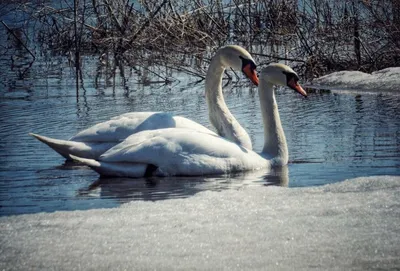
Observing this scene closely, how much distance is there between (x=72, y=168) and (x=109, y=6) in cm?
947

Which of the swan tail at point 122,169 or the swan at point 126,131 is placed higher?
the swan at point 126,131

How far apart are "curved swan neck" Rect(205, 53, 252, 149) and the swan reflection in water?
22.2 inches

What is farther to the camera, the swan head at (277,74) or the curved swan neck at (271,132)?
the swan head at (277,74)

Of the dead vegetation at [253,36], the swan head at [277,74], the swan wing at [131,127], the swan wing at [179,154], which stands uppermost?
the dead vegetation at [253,36]

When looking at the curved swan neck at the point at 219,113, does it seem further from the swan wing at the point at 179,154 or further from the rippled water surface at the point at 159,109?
the swan wing at the point at 179,154

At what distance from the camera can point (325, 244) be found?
4.12 metres

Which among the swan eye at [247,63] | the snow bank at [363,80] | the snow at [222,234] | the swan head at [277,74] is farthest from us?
the snow bank at [363,80]

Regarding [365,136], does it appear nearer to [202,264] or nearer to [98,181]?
[98,181]

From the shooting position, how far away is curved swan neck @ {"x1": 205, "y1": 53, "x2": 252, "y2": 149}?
25.1 ft

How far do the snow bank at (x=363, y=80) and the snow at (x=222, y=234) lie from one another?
21.9 ft

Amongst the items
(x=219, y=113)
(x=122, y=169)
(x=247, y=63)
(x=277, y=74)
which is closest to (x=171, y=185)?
(x=122, y=169)

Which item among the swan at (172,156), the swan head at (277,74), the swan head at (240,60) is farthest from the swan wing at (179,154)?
the swan head at (240,60)

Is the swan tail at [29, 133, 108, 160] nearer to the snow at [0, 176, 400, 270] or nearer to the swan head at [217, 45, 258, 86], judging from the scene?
the swan head at [217, 45, 258, 86]

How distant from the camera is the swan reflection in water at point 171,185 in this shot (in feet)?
20.4
